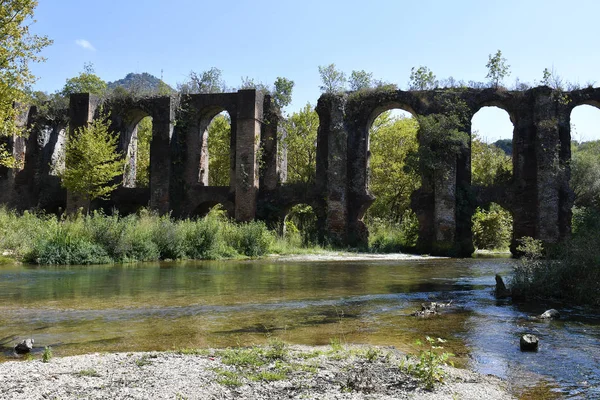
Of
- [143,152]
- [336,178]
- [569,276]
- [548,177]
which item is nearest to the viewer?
[569,276]

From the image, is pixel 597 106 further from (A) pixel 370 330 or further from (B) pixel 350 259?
(A) pixel 370 330

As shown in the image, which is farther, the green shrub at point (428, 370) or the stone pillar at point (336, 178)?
the stone pillar at point (336, 178)

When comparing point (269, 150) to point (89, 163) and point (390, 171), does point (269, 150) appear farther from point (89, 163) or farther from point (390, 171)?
point (390, 171)

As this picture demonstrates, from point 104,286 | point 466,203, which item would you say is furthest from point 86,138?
point 466,203

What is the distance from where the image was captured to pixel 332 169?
1044 inches

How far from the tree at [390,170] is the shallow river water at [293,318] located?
23454mm

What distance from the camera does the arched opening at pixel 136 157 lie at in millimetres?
29828

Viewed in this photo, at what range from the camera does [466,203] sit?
25.8 metres

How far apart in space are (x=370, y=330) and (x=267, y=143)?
862 inches

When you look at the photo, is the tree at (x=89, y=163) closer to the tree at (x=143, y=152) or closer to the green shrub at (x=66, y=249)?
the green shrub at (x=66, y=249)

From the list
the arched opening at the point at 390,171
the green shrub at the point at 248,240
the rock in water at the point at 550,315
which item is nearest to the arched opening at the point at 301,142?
the arched opening at the point at 390,171

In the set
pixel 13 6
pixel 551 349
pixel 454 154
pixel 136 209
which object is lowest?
pixel 551 349

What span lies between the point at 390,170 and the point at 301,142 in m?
6.50

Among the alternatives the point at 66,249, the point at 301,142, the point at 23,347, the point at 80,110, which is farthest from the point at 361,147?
the point at 23,347
